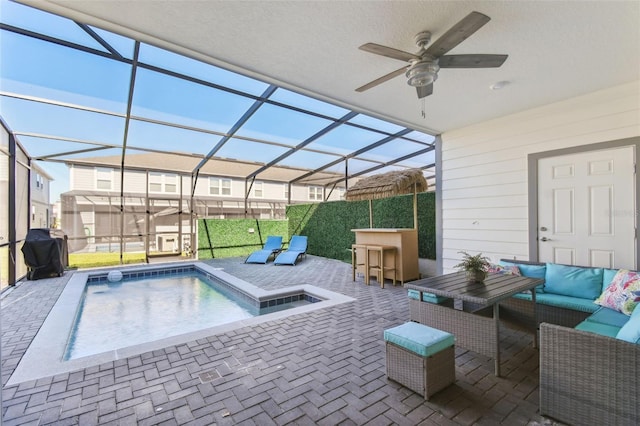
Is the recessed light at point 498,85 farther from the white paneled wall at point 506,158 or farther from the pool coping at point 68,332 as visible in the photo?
the pool coping at point 68,332

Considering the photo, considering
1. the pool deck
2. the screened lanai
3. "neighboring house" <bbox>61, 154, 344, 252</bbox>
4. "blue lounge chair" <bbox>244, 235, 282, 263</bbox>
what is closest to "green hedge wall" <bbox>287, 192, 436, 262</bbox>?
"blue lounge chair" <bbox>244, 235, 282, 263</bbox>

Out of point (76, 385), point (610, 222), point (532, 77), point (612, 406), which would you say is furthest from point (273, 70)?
point (610, 222)

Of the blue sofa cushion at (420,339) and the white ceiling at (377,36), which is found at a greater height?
the white ceiling at (377,36)

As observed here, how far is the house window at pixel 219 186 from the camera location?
11.2 m

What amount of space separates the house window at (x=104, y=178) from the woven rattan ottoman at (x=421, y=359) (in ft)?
32.1

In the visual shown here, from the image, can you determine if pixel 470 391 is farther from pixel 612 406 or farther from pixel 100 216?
pixel 100 216

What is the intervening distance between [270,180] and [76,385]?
10.1 m

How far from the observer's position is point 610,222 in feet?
12.7

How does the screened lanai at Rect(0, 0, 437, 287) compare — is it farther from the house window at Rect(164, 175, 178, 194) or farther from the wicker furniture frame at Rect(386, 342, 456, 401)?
the wicker furniture frame at Rect(386, 342, 456, 401)

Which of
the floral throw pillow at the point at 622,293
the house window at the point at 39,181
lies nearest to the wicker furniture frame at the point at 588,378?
the floral throw pillow at the point at 622,293

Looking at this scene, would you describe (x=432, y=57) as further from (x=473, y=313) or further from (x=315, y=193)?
(x=315, y=193)

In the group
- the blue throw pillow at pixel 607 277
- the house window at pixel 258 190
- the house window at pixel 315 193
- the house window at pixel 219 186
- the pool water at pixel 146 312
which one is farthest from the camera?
the house window at pixel 315 193

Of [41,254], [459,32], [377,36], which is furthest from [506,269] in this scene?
[41,254]

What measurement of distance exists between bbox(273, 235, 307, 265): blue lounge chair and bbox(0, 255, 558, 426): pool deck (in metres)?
4.96
